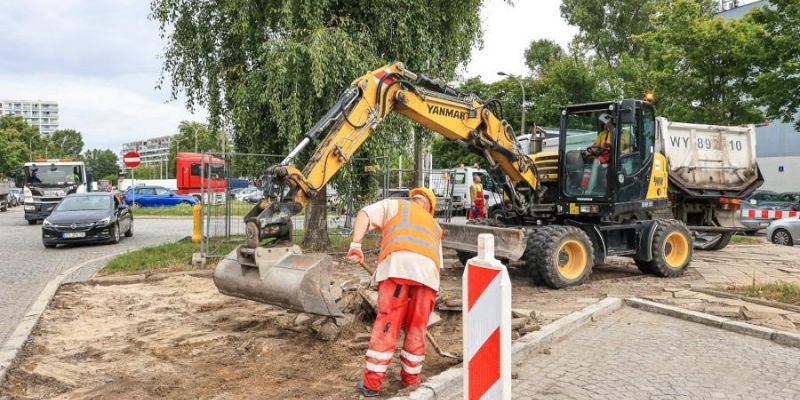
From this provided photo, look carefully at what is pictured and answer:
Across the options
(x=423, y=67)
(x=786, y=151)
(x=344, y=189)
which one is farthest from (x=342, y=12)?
(x=786, y=151)

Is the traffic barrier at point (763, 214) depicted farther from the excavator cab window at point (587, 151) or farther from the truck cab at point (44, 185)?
the truck cab at point (44, 185)

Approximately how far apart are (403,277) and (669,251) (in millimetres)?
7384

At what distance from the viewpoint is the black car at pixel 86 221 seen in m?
14.5

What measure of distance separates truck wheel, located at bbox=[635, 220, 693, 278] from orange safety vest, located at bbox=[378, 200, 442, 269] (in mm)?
6369

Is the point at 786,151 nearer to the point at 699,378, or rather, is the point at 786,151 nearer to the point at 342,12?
the point at 342,12

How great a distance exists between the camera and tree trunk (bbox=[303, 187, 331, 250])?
1318cm

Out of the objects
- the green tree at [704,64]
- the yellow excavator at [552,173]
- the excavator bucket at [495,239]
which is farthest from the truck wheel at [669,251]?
the green tree at [704,64]

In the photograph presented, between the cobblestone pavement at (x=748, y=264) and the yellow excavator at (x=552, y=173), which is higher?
the yellow excavator at (x=552, y=173)

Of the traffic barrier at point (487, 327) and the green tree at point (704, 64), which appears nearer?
the traffic barrier at point (487, 327)

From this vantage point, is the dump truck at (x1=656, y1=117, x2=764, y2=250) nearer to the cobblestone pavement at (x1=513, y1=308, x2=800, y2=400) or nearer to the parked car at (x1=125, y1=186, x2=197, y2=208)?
the cobblestone pavement at (x1=513, y1=308, x2=800, y2=400)

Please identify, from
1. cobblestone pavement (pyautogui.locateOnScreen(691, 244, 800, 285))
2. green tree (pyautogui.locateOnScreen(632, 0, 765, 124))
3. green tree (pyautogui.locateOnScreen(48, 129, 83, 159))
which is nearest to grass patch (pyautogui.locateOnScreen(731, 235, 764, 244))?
cobblestone pavement (pyautogui.locateOnScreen(691, 244, 800, 285))

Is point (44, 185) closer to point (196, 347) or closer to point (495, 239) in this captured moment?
point (495, 239)

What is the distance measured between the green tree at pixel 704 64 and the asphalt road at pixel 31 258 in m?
18.4

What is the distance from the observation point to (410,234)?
4918mm
